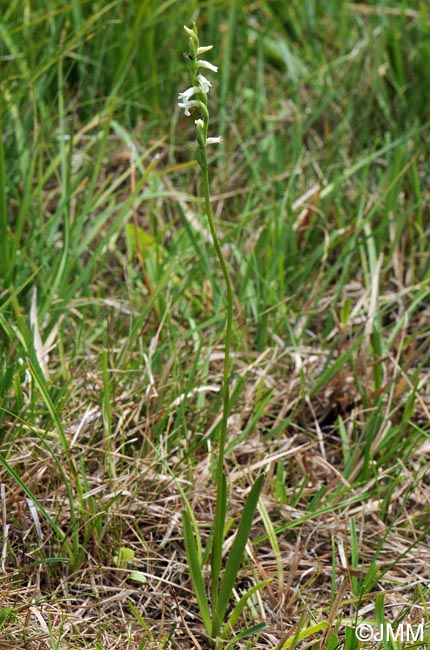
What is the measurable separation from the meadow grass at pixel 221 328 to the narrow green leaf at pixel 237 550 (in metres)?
0.06

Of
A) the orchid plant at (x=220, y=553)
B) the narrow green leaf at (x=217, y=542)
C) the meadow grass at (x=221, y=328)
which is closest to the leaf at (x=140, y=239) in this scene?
the meadow grass at (x=221, y=328)

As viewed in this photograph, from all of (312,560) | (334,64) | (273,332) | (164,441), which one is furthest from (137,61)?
(312,560)

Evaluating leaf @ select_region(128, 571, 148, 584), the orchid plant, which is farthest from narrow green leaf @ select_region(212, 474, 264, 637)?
leaf @ select_region(128, 571, 148, 584)

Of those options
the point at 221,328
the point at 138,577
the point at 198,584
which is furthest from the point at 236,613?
the point at 221,328

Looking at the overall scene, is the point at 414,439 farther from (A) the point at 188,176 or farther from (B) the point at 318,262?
(A) the point at 188,176

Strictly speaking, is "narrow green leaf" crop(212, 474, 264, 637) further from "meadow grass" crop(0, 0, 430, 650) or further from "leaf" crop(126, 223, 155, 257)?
"leaf" crop(126, 223, 155, 257)

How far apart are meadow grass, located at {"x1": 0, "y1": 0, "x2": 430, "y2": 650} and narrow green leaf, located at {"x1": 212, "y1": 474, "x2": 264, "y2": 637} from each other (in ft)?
0.20

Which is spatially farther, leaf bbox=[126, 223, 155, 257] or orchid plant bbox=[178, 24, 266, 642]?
leaf bbox=[126, 223, 155, 257]

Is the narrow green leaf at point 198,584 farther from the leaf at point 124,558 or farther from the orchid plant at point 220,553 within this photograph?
the leaf at point 124,558

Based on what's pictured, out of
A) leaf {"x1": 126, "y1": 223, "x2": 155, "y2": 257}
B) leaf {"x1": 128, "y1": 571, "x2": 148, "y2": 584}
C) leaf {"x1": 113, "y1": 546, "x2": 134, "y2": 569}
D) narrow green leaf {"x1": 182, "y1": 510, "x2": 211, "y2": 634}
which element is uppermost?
leaf {"x1": 126, "y1": 223, "x2": 155, "y2": 257}

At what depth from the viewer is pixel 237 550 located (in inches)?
62.1

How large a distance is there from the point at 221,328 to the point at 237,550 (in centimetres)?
85

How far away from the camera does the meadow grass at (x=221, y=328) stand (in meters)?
1.76

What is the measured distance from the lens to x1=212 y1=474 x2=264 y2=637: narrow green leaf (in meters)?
1.54
